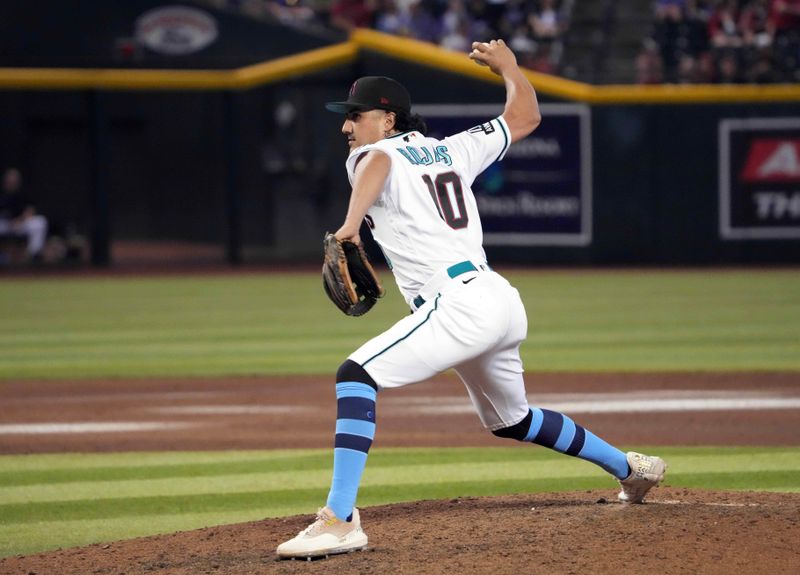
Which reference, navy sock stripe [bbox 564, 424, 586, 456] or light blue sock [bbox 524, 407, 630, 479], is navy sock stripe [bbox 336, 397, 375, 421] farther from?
navy sock stripe [bbox 564, 424, 586, 456]

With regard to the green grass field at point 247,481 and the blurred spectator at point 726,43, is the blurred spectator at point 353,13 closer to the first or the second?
the blurred spectator at point 726,43

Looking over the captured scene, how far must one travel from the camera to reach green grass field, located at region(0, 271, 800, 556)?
20.9ft

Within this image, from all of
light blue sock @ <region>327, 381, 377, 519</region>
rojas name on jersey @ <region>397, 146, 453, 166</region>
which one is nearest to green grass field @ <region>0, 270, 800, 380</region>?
rojas name on jersey @ <region>397, 146, 453, 166</region>

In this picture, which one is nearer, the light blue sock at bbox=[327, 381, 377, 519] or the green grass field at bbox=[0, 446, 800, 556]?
the light blue sock at bbox=[327, 381, 377, 519]

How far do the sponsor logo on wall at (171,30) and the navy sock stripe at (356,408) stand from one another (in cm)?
2125

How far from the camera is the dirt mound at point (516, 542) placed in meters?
4.54

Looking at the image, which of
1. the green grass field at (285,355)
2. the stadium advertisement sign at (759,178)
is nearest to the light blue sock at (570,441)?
the green grass field at (285,355)

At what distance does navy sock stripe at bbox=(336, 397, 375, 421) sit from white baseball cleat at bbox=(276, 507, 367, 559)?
0.36m

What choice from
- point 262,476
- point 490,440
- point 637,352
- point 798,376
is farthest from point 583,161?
point 262,476

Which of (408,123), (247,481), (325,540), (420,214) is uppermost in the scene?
(408,123)

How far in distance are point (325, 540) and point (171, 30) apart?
21.6 m

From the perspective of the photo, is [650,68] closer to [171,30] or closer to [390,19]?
[390,19]

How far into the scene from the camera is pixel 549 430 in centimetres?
531

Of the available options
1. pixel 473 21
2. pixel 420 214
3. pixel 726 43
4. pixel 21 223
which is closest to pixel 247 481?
pixel 420 214
